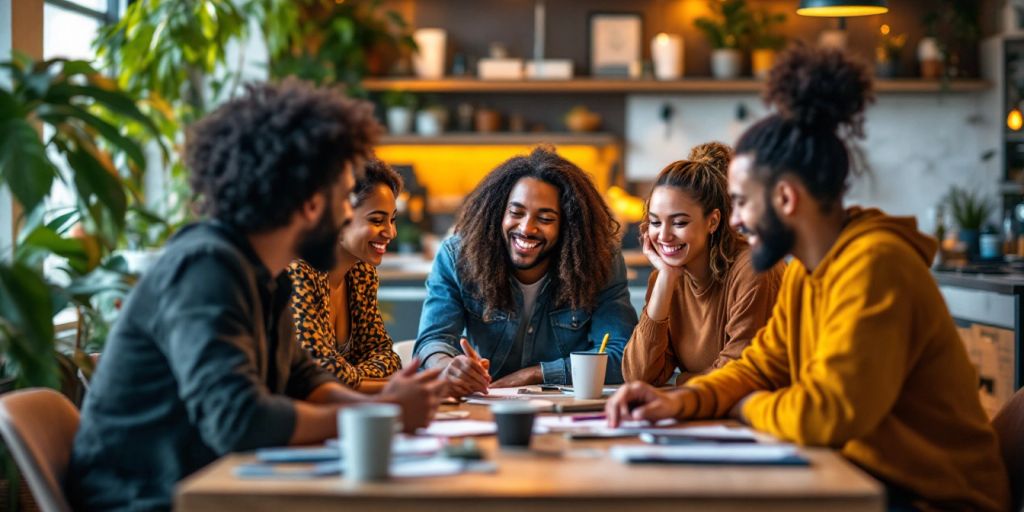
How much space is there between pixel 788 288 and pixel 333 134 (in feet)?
2.76

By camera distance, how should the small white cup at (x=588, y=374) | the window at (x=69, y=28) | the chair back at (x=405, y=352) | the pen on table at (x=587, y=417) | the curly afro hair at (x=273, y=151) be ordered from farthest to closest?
1. the window at (x=69, y=28)
2. the chair back at (x=405, y=352)
3. the small white cup at (x=588, y=374)
4. the pen on table at (x=587, y=417)
5. the curly afro hair at (x=273, y=151)

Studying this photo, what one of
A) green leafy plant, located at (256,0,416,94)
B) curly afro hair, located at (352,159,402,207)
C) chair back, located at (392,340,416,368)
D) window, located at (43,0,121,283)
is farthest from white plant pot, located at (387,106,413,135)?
curly afro hair, located at (352,159,402,207)

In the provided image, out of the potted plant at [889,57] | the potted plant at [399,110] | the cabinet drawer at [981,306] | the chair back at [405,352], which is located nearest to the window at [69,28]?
the chair back at [405,352]

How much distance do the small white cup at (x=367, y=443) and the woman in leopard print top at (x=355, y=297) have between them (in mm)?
1086

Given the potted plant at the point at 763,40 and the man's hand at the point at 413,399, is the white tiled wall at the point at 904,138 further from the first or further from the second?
the man's hand at the point at 413,399

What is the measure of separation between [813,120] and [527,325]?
123 centimetres

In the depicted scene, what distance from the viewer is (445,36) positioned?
7344 millimetres

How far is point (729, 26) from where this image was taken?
710 cm

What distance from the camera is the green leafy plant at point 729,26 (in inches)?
279

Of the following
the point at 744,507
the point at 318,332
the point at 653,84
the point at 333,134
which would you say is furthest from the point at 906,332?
the point at 653,84

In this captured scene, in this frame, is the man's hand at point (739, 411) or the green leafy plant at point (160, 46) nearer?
the man's hand at point (739, 411)

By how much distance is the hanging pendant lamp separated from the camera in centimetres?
394

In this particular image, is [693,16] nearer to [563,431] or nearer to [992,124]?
[992,124]

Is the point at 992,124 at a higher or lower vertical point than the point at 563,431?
higher
